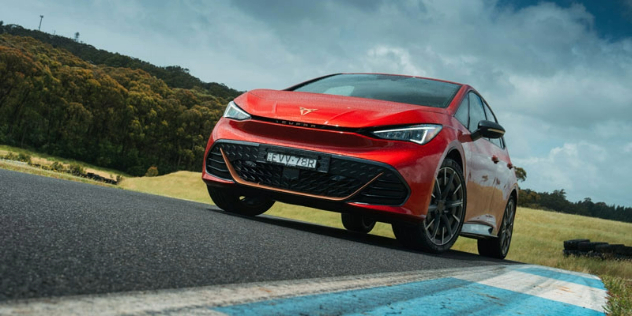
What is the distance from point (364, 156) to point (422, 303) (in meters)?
2.41

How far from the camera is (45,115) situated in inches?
2591

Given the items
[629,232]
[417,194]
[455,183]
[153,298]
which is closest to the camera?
[153,298]

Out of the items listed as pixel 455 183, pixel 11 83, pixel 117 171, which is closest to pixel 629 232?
pixel 455 183

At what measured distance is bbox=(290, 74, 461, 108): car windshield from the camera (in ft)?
17.3

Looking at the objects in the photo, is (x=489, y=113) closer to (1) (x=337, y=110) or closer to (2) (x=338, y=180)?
(1) (x=337, y=110)

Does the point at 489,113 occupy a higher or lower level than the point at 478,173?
higher

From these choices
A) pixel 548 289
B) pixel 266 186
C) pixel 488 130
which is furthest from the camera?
pixel 488 130

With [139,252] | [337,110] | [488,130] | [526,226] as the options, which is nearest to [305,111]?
[337,110]

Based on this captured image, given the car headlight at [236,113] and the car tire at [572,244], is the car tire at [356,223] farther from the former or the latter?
the car tire at [572,244]

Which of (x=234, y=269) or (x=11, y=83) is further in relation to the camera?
(x=11, y=83)

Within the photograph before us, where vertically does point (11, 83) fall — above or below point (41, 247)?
above

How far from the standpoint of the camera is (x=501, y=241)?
22.9 ft

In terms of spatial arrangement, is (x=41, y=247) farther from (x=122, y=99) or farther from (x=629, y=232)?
(x=122, y=99)

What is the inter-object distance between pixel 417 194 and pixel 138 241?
239 centimetres
